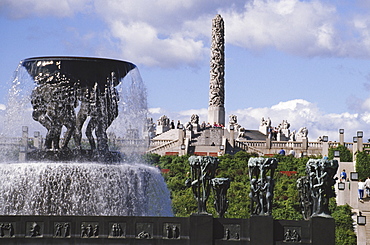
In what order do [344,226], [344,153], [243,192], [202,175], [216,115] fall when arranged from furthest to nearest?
[216,115]
[344,153]
[243,192]
[344,226]
[202,175]

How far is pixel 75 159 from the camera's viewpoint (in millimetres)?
21219

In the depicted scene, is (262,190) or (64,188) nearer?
(262,190)

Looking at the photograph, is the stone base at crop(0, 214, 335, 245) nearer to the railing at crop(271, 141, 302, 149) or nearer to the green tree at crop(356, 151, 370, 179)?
the green tree at crop(356, 151, 370, 179)

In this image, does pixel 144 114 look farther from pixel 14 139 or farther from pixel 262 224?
pixel 262 224

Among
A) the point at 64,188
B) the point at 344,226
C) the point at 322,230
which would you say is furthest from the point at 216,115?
the point at 322,230

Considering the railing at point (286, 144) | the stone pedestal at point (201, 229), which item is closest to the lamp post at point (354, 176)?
the stone pedestal at point (201, 229)

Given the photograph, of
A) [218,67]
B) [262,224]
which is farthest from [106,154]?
[218,67]

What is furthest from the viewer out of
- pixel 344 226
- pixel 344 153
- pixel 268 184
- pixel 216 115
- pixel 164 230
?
pixel 216 115

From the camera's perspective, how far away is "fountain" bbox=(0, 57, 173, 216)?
20.4 m

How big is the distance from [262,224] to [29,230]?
220 inches

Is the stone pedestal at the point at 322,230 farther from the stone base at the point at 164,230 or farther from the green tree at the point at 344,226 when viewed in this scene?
the green tree at the point at 344,226

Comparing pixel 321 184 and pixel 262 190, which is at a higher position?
pixel 321 184

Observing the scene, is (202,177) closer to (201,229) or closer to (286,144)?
(201,229)

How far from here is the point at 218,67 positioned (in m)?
79.5
